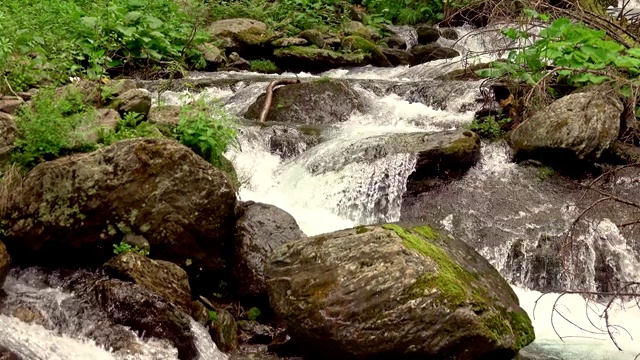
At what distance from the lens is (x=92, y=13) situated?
1093 centimetres

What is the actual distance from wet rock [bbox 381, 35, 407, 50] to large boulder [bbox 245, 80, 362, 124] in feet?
25.2

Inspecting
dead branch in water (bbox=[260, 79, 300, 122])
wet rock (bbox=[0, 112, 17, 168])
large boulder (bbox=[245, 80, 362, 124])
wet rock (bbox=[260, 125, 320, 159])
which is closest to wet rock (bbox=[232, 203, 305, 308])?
wet rock (bbox=[0, 112, 17, 168])

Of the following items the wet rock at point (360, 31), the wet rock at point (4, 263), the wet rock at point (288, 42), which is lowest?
the wet rock at point (4, 263)

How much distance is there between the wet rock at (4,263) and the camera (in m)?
5.03

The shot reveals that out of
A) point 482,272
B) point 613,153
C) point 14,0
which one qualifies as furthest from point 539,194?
point 14,0

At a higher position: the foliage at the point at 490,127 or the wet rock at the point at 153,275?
the foliage at the point at 490,127

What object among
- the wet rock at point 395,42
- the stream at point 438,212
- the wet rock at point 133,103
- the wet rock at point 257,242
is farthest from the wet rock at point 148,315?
the wet rock at point 395,42

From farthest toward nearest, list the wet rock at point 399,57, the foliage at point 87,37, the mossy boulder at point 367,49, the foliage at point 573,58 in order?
the wet rock at point 399,57, the mossy boulder at point 367,49, the foliage at point 87,37, the foliage at point 573,58

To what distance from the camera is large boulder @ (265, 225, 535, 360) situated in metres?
4.52

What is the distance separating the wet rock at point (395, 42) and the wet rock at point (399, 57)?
1240 millimetres

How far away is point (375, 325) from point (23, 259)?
318 centimetres

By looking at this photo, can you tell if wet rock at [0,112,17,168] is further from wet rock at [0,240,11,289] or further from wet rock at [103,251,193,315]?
wet rock at [103,251,193,315]

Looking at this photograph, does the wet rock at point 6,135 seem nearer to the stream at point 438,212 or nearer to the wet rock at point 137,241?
the stream at point 438,212

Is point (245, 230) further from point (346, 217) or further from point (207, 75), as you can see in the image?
point (207, 75)
